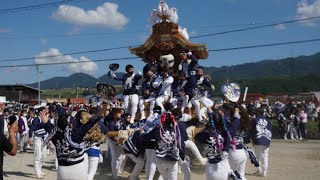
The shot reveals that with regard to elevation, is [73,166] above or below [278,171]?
above

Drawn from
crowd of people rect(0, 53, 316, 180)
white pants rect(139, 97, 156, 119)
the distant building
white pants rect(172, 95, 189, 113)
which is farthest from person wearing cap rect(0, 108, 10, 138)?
the distant building

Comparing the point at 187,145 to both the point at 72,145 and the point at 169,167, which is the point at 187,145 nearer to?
the point at 169,167

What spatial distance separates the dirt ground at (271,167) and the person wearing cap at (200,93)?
5.77 feet

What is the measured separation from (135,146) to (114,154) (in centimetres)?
115

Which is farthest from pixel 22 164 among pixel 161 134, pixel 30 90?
pixel 30 90

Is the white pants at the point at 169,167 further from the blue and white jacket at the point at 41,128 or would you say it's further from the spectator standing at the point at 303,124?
the spectator standing at the point at 303,124

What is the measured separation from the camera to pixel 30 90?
54312 millimetres

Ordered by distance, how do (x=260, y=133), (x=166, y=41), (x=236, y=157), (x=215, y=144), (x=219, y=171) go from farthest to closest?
(x=166, y=41) → (x=260, y=133) → (x=236, y=157) → (x=215, y=144) → (x=219, y=171)

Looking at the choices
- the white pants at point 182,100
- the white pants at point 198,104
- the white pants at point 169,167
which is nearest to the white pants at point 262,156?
the white pants at point 198,104

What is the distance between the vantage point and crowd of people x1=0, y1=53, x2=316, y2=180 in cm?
597

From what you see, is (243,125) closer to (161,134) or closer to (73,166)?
(161,134)

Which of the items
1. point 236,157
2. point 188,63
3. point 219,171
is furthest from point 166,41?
point 219,171

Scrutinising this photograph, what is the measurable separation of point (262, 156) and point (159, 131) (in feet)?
15.3

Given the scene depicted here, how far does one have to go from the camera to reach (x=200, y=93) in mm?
11906
